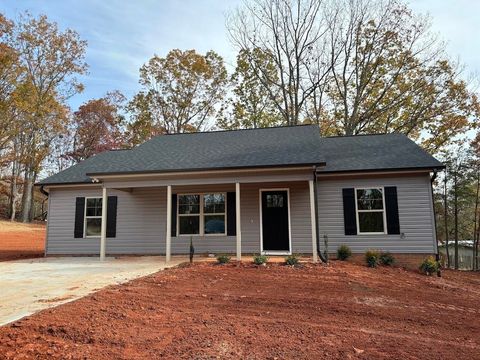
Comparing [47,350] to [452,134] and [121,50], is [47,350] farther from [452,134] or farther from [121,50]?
[452,134]

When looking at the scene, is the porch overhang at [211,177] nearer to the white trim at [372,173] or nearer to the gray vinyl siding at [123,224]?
the white trim at [372,173]

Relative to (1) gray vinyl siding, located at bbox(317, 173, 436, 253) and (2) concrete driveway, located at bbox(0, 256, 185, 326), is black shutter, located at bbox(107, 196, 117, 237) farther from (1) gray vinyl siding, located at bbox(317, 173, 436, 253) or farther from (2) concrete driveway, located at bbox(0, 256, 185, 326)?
(1) gray vinyl siding, located at bbox(317, 173, 436, 253)

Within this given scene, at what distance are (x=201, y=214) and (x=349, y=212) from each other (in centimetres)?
457

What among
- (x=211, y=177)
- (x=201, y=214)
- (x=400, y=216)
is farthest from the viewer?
(x=201, y=214)

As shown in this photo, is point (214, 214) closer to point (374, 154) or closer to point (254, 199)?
point (254, 199)

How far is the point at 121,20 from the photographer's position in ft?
43.0

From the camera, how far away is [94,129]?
109 ft

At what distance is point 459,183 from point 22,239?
22.9 metres

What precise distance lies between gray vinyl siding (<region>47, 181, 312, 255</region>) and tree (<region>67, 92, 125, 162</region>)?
21.2 m

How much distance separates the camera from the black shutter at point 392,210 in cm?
1019

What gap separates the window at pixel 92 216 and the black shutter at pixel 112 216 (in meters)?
0.38

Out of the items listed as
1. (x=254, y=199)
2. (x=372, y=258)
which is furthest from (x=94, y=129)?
Answer: (x=372, y=258)

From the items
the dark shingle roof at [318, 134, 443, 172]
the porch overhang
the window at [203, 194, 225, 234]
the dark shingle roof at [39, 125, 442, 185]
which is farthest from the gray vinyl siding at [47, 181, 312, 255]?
the dark shingle roof at [318, 134, 443, 172]

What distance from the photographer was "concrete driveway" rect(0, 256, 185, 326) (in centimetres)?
519
